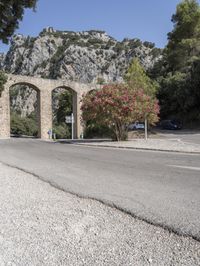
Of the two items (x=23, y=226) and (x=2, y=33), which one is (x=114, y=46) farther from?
(x=23, y=226)

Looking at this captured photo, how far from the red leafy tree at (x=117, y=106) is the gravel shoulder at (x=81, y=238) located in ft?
64.0

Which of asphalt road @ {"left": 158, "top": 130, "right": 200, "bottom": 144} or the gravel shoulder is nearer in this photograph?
the gravel shoulder

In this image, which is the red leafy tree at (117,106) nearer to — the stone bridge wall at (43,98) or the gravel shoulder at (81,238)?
the gravel shoulder at (81,238)

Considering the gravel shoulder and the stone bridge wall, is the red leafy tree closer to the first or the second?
the gravel shoulder

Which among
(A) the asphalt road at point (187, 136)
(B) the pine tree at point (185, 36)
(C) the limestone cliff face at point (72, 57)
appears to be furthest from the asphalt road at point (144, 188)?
(C) the limestone cliff face at point (72, 57)

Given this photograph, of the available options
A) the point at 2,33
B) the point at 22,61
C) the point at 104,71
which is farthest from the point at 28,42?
the point at 2,33

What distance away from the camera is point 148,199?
6688mm

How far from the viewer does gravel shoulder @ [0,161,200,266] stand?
157 inches

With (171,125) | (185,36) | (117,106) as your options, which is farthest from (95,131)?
(185,36)

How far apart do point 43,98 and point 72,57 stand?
45679mm

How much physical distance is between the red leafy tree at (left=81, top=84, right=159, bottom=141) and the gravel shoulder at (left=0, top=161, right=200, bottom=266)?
64.0ft

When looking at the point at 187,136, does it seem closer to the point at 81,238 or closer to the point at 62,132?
the point at 81,238

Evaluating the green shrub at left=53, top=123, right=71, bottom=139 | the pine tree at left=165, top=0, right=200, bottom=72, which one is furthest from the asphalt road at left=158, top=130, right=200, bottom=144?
the green shrub at left=53, top=123, right=71, bottom=139

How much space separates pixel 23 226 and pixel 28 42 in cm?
10761
